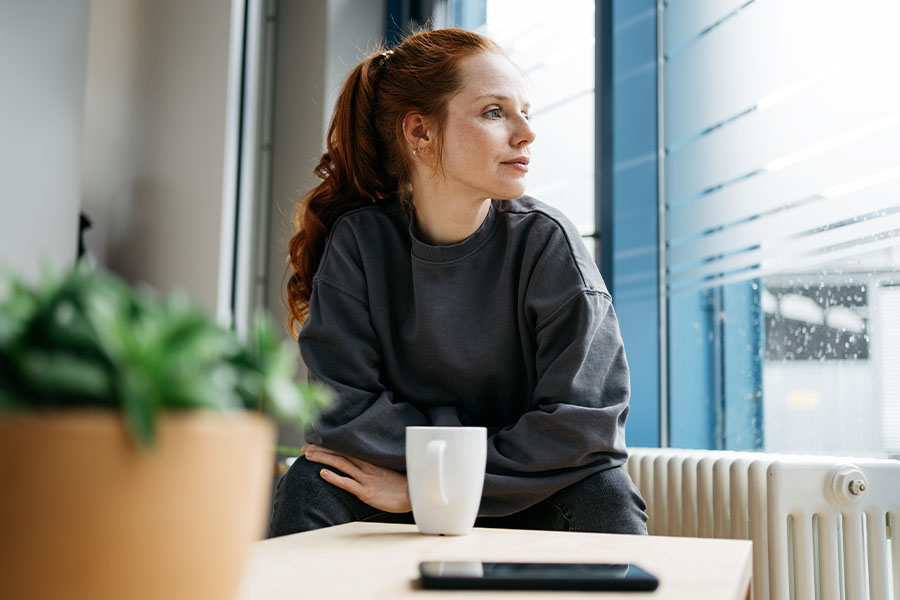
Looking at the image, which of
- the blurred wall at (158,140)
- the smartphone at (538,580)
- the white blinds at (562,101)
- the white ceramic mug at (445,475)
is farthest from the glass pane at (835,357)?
the blurred wall at (158,140)

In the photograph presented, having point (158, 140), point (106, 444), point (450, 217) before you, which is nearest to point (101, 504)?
point (106, 444)

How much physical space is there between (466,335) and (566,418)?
0.79 ft

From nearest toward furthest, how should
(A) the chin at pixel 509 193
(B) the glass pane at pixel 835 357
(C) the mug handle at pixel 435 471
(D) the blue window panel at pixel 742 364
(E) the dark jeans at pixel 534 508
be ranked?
(C) the mug handle at pixel 435 471 < (E) the dark jeans at pixel 534 508 < (A) the chin at pixel 509 193 < (B) the glass pane at pixel 835 357 < (D) the blue window panel at pixel 742 364

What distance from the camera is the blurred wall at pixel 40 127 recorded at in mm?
2240

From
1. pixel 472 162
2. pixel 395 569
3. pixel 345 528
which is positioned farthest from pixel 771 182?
pixel 395 569

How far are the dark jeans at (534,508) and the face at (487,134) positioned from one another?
1.49 ft

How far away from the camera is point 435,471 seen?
0.74 metres

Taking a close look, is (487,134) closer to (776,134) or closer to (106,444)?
(776,134)

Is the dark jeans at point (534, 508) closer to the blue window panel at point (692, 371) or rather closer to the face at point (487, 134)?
the face at point (487, 134)

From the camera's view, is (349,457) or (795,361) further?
(795,361)

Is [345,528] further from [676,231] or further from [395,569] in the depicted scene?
[676,231]

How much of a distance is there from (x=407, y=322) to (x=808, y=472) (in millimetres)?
667

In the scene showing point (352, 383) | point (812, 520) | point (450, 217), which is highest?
point (450, 217)

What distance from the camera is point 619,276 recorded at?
1.98 metres
